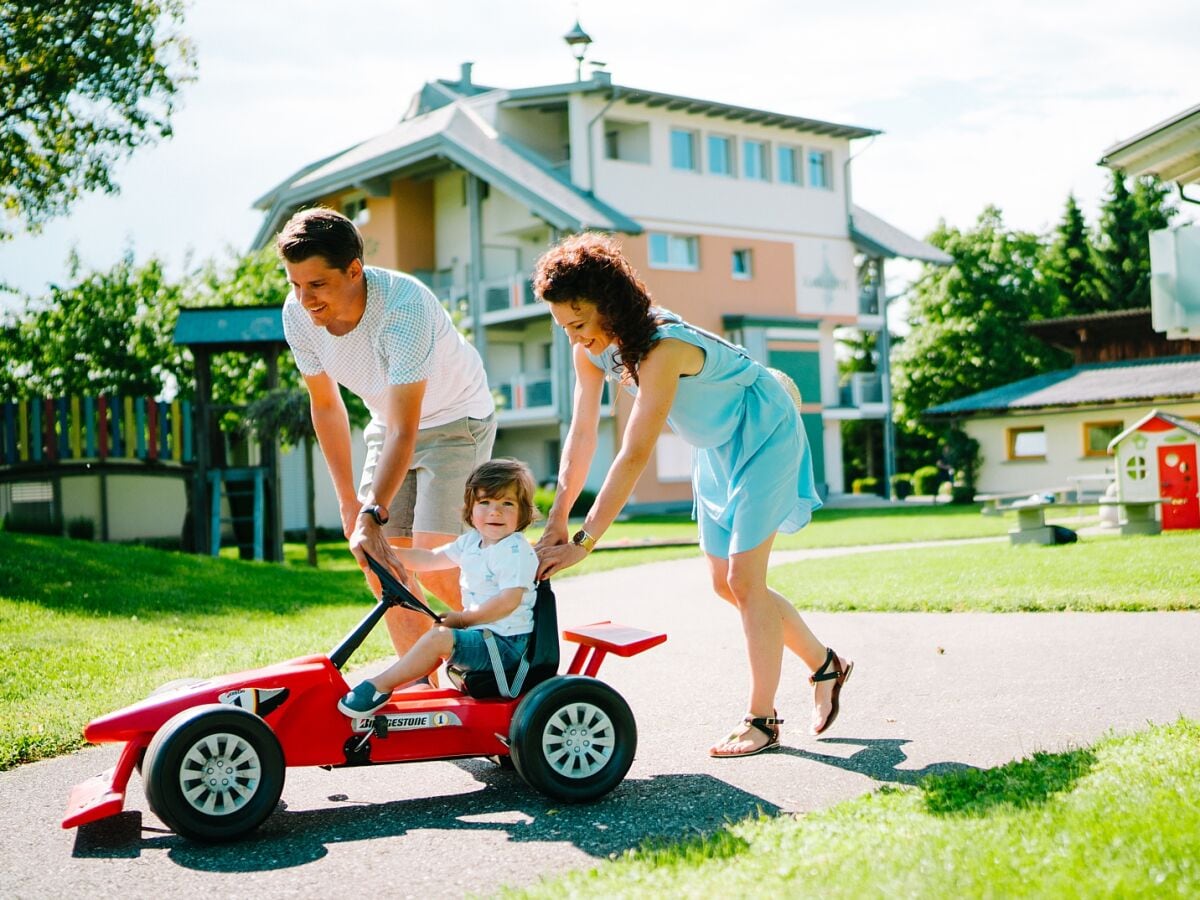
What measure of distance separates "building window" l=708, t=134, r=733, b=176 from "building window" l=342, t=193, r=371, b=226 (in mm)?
10272

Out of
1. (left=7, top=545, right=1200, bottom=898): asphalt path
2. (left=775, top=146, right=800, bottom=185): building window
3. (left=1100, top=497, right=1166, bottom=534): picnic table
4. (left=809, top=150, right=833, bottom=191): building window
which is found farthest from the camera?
(left=809, top=150, right=833, bottom=191): building window

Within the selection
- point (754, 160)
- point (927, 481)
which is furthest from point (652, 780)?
point (927, 481)

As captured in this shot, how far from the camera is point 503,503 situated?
465cm

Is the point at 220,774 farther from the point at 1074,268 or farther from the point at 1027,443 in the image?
the point at 1074,268

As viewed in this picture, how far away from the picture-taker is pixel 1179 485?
1792cm

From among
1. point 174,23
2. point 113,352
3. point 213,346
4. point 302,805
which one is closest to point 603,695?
point 302,805

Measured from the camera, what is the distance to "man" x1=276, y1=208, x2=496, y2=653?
4.59 m

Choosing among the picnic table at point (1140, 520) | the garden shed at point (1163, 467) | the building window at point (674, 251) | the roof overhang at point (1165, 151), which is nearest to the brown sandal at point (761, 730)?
the roof overhang at point (1165, 151)

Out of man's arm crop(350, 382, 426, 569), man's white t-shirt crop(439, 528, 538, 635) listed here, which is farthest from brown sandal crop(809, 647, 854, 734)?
man's arm crop(350, 382, 426, 569)

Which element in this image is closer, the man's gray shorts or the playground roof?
the man's gray shorts

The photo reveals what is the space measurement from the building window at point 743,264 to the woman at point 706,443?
110ft

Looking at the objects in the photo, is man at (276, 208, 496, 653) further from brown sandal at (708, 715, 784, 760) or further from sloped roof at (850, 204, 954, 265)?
sloped roof at (850, 204, 954, 265)

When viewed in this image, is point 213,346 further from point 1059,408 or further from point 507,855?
point 1059,408

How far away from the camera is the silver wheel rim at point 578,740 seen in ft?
14.6
